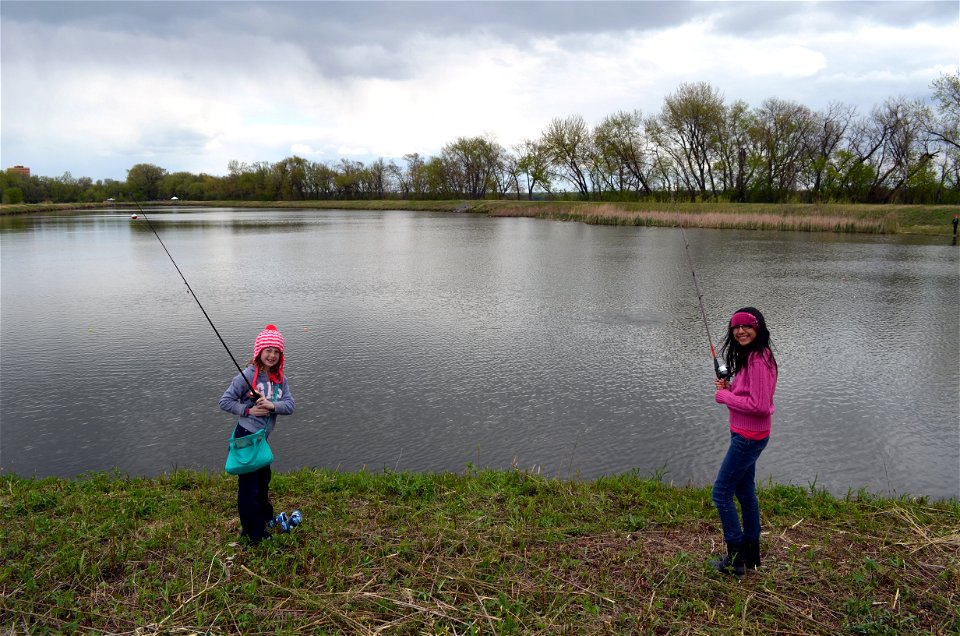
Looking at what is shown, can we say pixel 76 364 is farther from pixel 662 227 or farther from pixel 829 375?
pixel 662 227

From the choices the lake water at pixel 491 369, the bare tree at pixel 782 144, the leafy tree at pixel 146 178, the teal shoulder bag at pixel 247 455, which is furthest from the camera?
the leafy tree at pixel 146 178

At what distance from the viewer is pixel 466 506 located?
4.44m

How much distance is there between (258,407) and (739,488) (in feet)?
9.71

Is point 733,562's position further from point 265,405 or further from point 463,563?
point 265,405

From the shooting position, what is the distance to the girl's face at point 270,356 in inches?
154

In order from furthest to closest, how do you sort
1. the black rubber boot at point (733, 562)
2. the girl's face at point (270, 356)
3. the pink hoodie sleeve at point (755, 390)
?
1. the girl's face at point (270, 356)
2. the black rubber boot at point (733, 562)
3. the pink hoodie sleeve at point (755, 390)

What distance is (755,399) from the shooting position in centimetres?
342

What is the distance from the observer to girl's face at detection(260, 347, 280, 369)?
392 centimetres

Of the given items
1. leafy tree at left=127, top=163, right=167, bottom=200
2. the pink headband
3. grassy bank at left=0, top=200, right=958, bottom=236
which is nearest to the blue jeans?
the pink headband

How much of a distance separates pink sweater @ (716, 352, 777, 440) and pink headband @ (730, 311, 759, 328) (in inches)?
7.1

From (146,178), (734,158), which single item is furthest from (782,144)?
(146,178)

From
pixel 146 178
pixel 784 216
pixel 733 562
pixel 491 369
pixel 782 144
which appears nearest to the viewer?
pixel 733 562

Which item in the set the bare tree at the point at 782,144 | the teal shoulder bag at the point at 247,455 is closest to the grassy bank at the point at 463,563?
the teal shoulder bag at the point at 247,455

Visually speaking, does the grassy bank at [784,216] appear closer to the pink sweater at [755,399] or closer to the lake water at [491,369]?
the lake water at [491,369]
